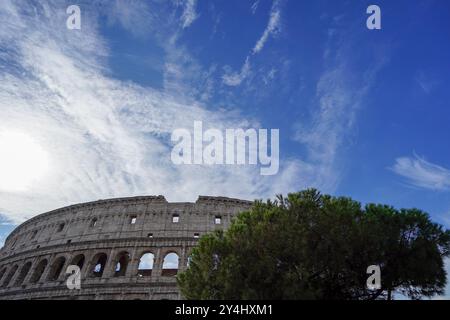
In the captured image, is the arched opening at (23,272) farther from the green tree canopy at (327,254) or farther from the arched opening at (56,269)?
the green tree canopy at (327,254)

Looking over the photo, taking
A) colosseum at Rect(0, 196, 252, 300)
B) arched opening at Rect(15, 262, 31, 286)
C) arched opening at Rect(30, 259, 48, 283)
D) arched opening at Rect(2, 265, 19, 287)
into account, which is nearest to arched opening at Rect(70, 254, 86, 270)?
colosseum at Rect(0, 196, 252, 300)

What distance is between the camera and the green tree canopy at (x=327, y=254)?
12.4 m

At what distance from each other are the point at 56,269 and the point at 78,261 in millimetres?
2298

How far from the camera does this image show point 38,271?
106ft

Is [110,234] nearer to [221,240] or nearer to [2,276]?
[2,276]

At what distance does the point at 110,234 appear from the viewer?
104 feet

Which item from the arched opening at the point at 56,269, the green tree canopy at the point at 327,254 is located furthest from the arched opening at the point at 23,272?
the green tree canopy at the point at 327,254

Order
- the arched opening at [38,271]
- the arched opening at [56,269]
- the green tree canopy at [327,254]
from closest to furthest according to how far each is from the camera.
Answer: the green tree canopy at [327,254] → the arched opening at [56,269] → the arched opening at [38,271]

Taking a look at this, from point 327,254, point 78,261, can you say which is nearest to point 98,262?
point 78,261

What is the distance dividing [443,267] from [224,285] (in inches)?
373

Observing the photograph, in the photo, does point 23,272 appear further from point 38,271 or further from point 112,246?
point 112,246

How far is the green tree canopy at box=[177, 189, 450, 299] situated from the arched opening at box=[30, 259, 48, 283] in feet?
82.9
